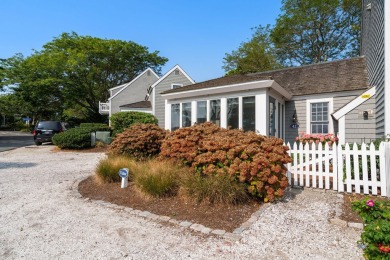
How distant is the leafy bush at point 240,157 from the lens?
4348 millimetres

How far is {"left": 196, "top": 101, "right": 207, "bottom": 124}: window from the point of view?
10016 millimetres

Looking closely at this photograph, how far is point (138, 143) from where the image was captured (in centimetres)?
715

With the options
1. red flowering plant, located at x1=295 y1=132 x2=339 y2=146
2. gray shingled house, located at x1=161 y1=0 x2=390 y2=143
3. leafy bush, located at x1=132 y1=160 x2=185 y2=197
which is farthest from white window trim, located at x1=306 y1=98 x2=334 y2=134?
leafy bush, located at x1=132 y1=160 x2=185 y2=197

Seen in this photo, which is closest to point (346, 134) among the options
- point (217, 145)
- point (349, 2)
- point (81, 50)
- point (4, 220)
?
point (217, 145)

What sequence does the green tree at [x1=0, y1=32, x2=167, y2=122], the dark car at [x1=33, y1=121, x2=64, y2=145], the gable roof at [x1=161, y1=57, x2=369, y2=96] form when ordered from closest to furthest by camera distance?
the gable roof at [x1=161, y1=57, x2=369, y2=96] < the dark car at [x1=33, y1=121, x2=64, y2=145] < the green tree at [x1=0, y1=32, x2=167, y2=122]

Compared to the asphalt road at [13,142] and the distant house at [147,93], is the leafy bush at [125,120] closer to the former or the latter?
the distant house at [147,93]

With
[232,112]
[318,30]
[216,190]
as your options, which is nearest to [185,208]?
[216,190]

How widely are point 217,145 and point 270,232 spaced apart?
207 centimetres

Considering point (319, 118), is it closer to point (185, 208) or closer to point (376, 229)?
point (185, 208)

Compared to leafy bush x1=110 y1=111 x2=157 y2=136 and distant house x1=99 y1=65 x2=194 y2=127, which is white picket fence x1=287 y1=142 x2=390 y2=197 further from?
distant house x1=99 y1=65 x2=194 y2=127

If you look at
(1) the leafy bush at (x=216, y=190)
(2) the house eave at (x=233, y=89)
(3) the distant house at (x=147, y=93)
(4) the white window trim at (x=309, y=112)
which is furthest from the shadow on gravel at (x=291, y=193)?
(3) the distant house at (x=147, y=93)

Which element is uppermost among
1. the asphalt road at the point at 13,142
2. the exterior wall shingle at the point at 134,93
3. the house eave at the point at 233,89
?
the exterior wall shingle at the point at 134,93

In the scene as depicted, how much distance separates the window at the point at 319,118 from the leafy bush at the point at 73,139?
12.2 meters

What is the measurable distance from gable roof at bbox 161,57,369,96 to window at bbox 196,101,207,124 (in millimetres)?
712
